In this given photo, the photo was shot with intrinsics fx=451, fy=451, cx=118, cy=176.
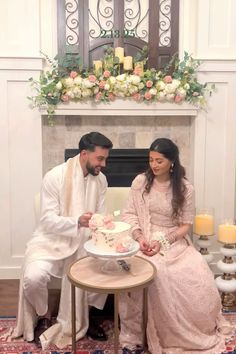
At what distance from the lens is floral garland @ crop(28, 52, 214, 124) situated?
150 inches

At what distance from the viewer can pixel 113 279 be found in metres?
2.55

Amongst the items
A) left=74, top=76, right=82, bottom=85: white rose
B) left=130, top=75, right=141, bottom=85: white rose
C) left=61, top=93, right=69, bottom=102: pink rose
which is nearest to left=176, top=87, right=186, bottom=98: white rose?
left=130, top=75, right=141, bottom=85: white rose

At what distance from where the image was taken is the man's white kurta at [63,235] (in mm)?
2963

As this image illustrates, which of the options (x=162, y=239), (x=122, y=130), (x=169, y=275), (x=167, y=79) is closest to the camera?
(x=169, y=275)

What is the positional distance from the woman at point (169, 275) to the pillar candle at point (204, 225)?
43cm

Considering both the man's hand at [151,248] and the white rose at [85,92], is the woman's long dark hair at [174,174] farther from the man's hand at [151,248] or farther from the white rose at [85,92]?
the white rose at [85,92]

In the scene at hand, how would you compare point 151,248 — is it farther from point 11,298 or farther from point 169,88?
point 169,88

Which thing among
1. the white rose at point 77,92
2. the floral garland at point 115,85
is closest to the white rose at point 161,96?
the floral garland at point 115,85

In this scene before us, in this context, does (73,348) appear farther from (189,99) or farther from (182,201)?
(189,99)

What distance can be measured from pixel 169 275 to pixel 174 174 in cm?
75

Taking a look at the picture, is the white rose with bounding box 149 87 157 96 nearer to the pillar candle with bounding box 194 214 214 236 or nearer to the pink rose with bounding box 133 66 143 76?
the pink rose with bounding box 133 66 143 76

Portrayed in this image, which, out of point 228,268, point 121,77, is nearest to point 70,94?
point 121,77

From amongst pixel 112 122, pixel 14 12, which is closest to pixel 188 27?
pixel 112 122

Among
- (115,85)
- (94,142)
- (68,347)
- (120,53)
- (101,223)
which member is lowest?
(68,347)
